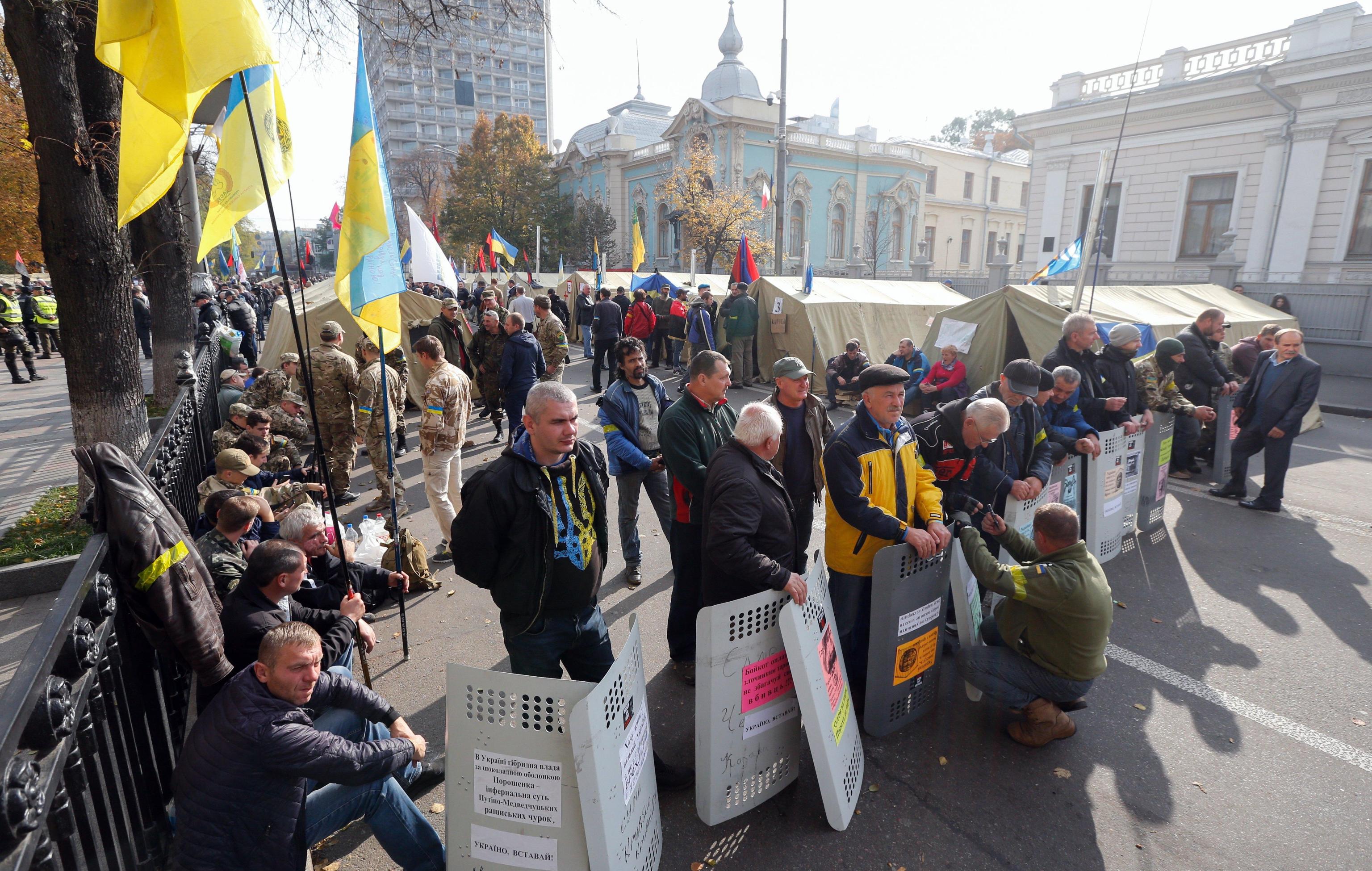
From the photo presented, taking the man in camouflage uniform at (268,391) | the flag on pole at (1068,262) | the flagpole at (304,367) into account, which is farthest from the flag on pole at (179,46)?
the flag on pole at (1068,262)

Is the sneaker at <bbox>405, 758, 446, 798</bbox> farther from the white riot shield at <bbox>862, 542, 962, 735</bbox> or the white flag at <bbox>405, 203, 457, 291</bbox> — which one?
the white flag at <bbox>405, 203, 457, 291</bbox>

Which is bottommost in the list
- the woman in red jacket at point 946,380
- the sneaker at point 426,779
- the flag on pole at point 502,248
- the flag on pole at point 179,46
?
the sneaker at point 426,779

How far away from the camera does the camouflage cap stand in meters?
4.69

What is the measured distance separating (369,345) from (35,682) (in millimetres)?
6388

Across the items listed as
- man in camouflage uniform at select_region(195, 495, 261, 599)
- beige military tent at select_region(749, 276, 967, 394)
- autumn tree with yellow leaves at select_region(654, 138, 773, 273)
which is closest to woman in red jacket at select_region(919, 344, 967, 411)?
beige military tent at select_region(749, 276, 967, 394)

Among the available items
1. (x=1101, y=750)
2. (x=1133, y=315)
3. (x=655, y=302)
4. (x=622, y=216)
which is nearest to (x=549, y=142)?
(x=622, y=216)

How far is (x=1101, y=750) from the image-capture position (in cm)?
362

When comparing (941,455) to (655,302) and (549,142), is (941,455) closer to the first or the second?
(655,302)

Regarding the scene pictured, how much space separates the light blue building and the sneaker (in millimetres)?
36934

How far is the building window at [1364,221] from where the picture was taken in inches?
748

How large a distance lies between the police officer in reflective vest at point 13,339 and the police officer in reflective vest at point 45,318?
66cm

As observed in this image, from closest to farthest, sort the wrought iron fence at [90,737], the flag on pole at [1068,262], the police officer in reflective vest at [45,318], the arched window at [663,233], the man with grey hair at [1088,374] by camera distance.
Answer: the wrought iron fence at [90,737] → the man with grey hair at [1088,374] → the flag on pole at [1068,262] → the police officer in reflective vest at [45,318] → the arched window at [663,233]

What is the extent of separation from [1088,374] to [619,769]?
566cm

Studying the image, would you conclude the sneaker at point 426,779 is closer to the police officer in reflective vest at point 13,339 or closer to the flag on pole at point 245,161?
the flag on pole at point 245,161
